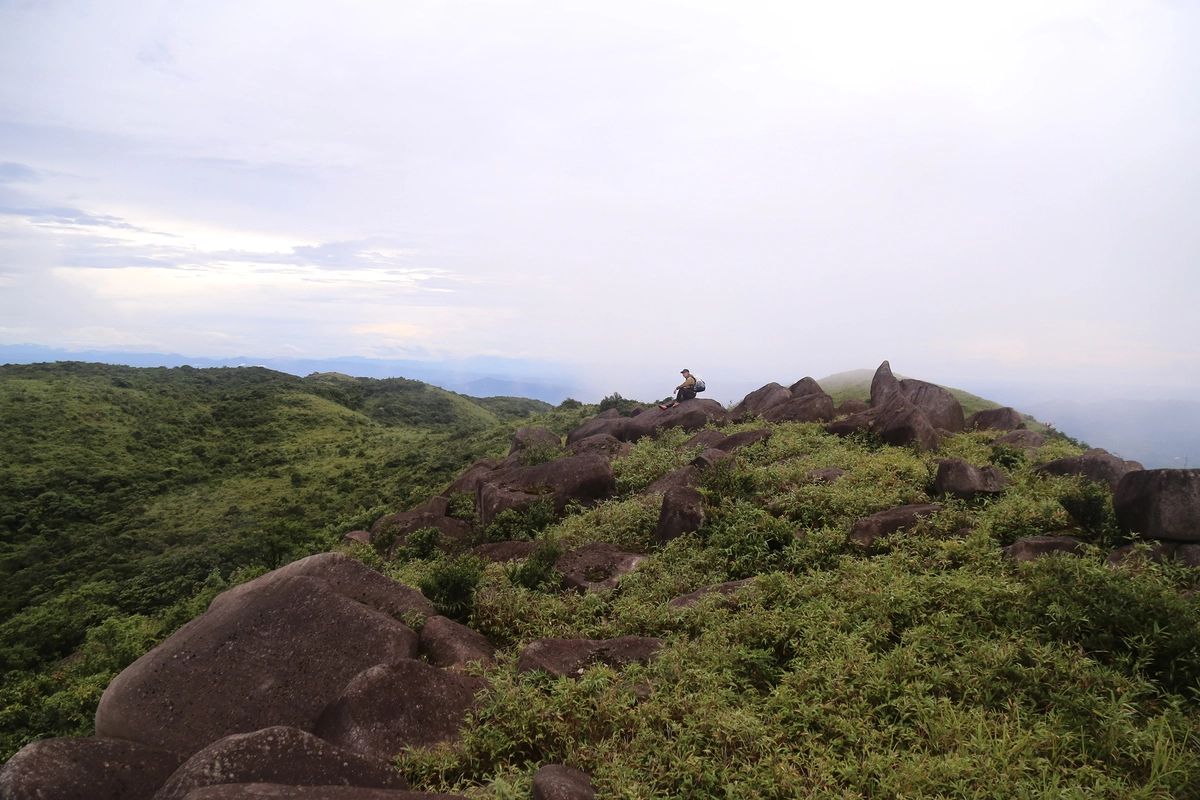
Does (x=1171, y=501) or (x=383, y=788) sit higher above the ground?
(x=1171, y=501)

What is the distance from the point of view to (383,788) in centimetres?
643

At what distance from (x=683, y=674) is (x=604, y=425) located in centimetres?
2114

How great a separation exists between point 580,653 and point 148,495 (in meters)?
47.2

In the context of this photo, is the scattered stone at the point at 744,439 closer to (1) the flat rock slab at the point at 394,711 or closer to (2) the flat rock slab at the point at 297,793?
(1) the flat rock slab at the point at 394,711

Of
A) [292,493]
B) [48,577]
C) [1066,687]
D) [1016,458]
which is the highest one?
[1016,458]

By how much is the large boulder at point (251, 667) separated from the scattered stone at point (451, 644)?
29 cm

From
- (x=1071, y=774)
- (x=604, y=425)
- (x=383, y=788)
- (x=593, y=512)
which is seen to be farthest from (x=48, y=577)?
(x=1071, y=774)

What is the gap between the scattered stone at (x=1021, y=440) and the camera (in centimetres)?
1803

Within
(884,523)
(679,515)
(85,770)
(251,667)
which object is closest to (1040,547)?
(884,523)

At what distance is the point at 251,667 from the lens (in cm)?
879

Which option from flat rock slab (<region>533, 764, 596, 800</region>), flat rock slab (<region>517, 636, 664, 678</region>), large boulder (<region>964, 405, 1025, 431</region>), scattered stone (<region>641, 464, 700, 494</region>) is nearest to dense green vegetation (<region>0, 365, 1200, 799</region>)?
flat rock slab (<region>533, 764, 596, 800</region>)

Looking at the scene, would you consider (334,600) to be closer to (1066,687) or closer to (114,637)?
(1066,687)

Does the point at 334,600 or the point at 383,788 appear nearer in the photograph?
the point at 383,788

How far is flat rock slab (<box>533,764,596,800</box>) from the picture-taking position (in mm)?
5648
